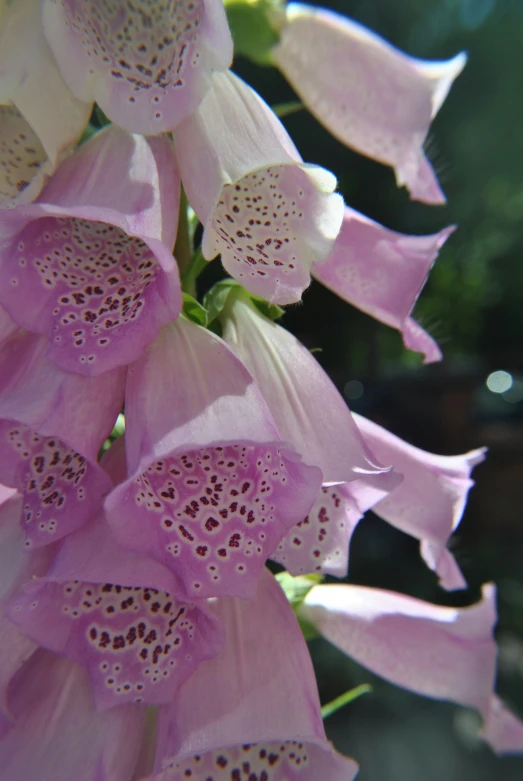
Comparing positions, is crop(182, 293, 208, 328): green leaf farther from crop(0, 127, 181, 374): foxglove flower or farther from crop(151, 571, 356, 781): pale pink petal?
crop(151, 571, 356, 781): pale pink petal

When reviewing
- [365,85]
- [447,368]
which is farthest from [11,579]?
[447,368]

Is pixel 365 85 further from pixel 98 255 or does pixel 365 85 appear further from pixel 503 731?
pixel 503 731

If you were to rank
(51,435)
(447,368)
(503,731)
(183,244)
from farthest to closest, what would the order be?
1. (447,368)
2. (503,731)
3. (183,244)
4. (51,435)

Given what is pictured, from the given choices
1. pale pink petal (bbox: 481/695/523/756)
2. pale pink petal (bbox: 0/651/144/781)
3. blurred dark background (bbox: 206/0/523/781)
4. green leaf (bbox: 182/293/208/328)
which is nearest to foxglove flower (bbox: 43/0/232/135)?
green leaf (bbox: 182/293/208/328)

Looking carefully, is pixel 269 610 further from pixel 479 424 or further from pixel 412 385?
pixel 479 424

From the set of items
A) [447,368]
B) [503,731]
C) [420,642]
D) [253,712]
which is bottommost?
[447,368]

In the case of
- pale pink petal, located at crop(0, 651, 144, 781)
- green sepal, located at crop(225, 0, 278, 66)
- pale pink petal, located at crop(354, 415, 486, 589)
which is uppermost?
green sepal, located at crop(225, 0, 278, 66)
